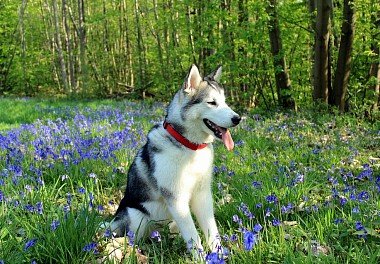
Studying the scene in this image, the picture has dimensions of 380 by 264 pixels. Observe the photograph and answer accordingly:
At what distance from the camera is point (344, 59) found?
32.1 ft

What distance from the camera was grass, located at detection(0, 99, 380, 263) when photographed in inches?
98.3

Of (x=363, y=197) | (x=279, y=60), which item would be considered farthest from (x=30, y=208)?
(x=279, y=60)

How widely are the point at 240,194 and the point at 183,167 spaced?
0.96 m

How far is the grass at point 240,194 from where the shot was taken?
2.50 metres

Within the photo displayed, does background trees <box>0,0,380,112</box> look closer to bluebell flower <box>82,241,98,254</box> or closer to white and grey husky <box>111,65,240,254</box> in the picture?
white and grey husky <box>111,65,240,254</box>

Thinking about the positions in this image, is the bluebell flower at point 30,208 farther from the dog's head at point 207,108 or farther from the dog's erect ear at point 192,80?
the dog's erect ear at point 192,80

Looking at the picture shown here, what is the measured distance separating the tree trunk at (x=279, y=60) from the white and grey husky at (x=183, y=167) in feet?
24.4

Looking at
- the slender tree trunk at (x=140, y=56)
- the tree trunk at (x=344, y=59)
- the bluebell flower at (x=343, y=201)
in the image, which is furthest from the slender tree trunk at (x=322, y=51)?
the slender tree trunk at (x=140, y=56)

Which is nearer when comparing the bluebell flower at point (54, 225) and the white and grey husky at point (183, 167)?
the bluebell flower at point (54, 225)

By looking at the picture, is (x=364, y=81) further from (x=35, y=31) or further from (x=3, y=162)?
(x=35, y=31)

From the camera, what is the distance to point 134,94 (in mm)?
19750

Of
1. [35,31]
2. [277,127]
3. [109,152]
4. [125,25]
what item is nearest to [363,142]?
[277,127]

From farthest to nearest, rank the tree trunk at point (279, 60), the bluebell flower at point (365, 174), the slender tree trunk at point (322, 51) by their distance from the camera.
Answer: the tree trunk at point (279, 60)
the slender tree trunk at point (322, 51)
the bluebell flower at point (365, 174)

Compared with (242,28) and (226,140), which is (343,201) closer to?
(226,140)
